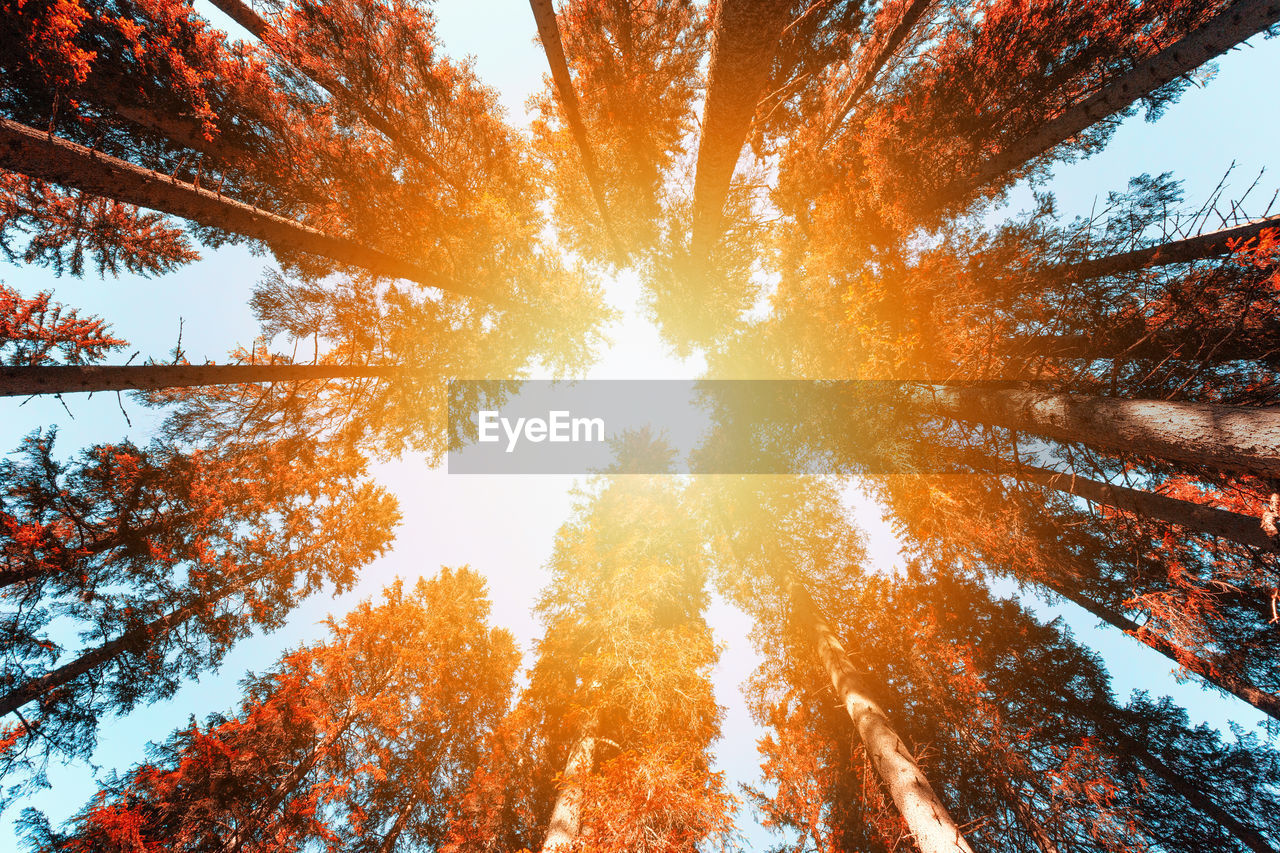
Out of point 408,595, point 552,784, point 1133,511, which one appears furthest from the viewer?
point 408,595

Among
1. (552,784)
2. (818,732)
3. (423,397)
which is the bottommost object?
(552,784)

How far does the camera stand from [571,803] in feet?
20.1

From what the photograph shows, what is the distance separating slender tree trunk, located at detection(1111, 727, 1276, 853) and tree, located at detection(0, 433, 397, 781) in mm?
16225

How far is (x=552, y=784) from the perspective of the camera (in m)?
7.51

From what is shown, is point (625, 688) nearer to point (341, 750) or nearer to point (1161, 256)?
point (341, 750)

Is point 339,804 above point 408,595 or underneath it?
underneath

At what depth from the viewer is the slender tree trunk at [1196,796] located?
594 centimetres

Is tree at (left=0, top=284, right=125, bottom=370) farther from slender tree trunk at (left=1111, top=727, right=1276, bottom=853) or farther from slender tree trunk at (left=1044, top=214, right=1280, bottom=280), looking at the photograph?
slender tree trunk at (left=1111, top=727, right=1276, bottom=853)

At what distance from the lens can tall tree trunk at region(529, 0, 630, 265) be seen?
4.49 metres

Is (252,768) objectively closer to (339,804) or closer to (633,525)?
(339,804)

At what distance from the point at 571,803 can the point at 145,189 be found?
10.5 metres

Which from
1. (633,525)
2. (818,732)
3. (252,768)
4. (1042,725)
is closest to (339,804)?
(252,768)

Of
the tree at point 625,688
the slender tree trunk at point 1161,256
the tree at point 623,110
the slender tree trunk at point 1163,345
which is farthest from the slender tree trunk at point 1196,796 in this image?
the tree at point 623,110

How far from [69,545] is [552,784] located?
9336 mm
